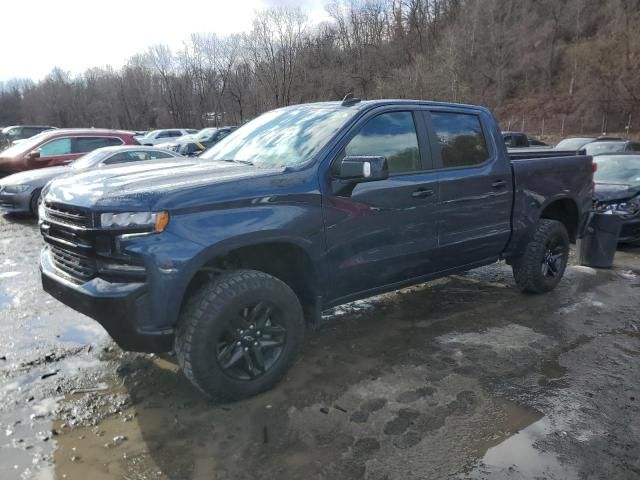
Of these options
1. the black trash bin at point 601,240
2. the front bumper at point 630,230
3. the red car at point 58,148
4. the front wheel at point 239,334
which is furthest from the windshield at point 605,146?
the front wheel at point 239,334

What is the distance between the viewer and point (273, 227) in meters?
3.30

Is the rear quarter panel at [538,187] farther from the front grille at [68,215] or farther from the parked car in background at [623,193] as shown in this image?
the front grille at [68,215]

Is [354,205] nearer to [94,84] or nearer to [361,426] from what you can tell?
[361,426]

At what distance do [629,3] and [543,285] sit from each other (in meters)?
57.3

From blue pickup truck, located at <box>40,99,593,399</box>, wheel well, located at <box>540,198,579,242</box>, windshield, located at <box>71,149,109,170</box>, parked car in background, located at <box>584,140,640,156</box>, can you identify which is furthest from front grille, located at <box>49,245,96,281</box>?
parked car in background, located at <box>584,140,640,156</box>

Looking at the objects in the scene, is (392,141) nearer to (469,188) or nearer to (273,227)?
(469,188)

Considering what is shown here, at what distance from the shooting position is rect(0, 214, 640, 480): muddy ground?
9.18 ft

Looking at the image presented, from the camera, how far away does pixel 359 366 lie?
393 centimetres

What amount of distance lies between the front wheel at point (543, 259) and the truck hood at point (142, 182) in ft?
10.5

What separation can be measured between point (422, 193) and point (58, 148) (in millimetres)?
9737

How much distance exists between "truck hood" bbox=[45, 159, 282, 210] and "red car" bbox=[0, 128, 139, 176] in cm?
815

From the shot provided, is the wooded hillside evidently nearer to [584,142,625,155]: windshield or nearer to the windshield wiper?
[584,142,625,155]: windshield

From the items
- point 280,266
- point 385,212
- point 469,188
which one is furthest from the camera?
point 469,188

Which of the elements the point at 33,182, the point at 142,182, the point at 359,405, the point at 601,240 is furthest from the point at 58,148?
the point at 601,240
